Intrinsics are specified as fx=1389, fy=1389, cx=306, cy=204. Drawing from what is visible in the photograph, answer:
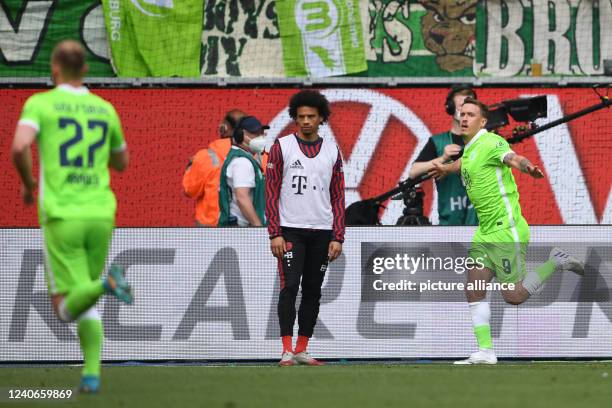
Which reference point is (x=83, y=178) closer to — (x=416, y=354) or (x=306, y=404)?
(x=306, y=404)

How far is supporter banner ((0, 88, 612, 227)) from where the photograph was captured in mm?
17469

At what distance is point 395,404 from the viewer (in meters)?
7.33

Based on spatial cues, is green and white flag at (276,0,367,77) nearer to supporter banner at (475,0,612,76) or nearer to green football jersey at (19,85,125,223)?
supporter banner at (475,0,612,76)

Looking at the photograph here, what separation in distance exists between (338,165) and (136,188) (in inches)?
284

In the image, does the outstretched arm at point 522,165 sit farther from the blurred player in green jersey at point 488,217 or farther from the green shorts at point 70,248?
the green shorts at point 70,248

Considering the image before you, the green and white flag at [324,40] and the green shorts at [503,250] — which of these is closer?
the green shorts at [503,250]

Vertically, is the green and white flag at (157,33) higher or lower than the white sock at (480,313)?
higher

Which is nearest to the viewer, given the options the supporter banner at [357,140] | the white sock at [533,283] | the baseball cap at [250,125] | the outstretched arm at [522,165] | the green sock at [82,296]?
the green sock at [82,296]

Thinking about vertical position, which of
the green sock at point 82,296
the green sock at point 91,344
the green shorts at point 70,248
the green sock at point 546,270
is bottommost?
the green sock at point 546,270

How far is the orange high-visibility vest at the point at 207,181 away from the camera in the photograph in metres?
12.8

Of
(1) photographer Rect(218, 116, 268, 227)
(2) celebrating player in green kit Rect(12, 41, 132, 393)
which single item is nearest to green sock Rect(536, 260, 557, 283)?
(1) photographer Rect(218, 116, 268, 227)

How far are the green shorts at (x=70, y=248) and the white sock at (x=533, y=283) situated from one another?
4514 millimetres

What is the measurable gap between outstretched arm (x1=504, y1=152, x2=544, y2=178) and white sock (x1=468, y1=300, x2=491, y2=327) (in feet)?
3.70

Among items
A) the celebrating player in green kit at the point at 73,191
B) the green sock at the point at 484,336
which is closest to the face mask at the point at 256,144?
the green sock at the point at 484,336
